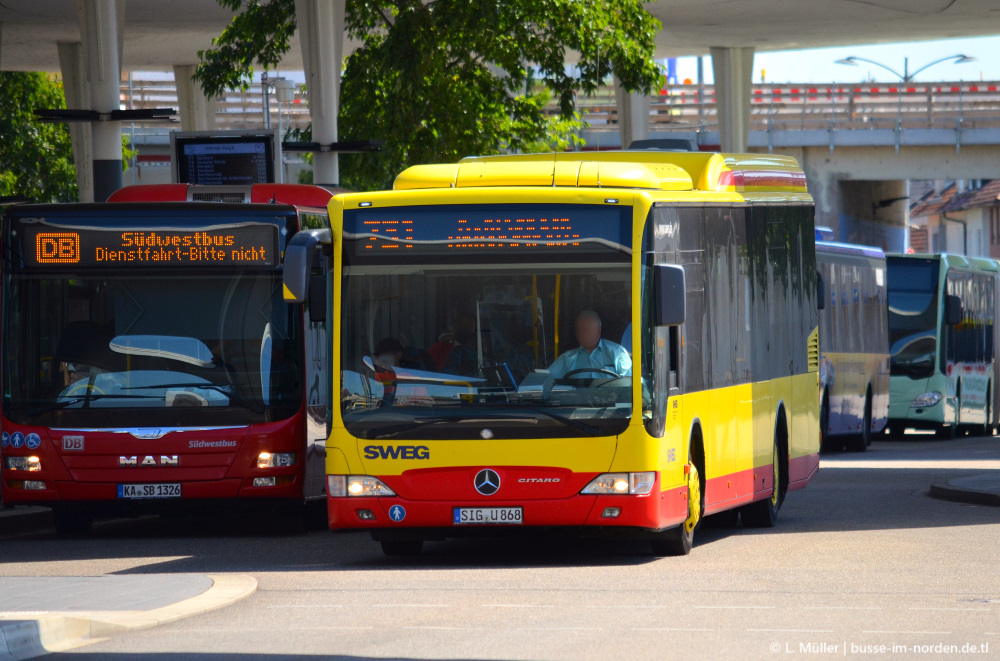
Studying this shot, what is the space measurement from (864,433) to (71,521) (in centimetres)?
1850

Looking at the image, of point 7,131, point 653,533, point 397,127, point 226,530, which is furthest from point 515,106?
point 7,131

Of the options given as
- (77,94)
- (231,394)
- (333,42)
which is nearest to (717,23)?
(333,42)

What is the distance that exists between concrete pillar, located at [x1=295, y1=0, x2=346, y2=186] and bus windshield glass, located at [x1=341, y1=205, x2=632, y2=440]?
58.2ft

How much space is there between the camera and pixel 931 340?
34906 millimetres

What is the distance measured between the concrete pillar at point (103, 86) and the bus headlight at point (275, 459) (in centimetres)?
1488

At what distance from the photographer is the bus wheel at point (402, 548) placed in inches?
543

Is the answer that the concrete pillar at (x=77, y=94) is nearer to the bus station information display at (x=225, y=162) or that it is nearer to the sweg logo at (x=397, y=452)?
the bus station information display at (x=225, y=162)

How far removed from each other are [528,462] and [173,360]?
4.29 meters

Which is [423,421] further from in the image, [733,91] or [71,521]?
[733,91]

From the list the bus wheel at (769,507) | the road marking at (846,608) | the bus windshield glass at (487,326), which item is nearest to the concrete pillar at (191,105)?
the bus wheel at (769,507)

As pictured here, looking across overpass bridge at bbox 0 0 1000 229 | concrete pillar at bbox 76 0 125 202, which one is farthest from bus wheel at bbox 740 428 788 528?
concrete pillar at bbox 76 0 125 202

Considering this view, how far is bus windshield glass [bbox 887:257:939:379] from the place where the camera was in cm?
3491

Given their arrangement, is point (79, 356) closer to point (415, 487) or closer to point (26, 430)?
point (26, 430)

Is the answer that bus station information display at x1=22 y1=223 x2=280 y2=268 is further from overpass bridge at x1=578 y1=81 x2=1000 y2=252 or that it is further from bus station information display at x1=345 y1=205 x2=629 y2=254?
overpass bridge at x1=578 y1=81 x2=1000 y2=252
